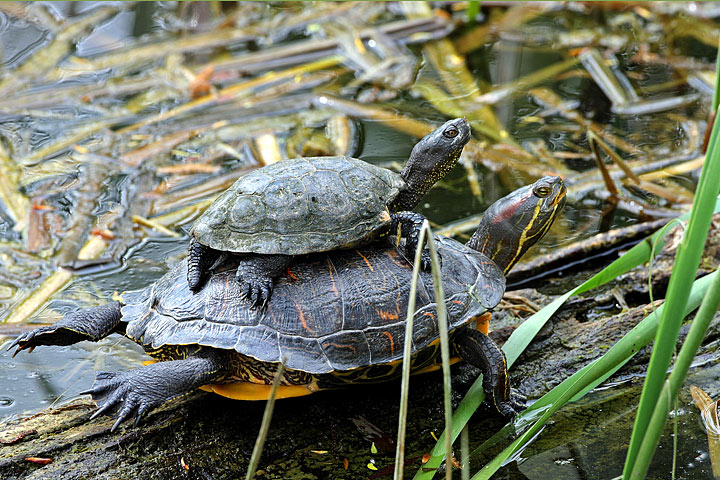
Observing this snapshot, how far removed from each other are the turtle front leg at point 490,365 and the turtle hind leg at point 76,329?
1356 millimetres

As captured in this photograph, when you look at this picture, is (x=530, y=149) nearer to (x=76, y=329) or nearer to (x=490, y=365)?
(x=490, y=365)

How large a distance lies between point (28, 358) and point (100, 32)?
4218 millimetres

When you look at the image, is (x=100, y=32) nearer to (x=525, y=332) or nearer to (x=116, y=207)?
(x=116, y=207)

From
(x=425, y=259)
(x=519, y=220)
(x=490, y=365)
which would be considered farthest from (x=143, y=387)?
(x=519, y=220)

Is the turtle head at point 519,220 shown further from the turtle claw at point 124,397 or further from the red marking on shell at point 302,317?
the turtle claw at point 124,397

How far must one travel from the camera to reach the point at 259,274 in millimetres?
2432

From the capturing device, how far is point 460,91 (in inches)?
219

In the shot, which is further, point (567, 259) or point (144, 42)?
point (144, 42)

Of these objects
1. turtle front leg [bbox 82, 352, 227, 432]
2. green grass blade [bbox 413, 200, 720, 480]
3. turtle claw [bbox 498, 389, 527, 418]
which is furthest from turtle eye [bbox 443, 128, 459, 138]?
turtle front leg [bbox 82, 352, 227, 432]

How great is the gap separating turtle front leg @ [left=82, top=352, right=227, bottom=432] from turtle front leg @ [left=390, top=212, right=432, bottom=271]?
2.79 feet

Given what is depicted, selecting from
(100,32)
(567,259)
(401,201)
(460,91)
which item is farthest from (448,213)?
(100,32)

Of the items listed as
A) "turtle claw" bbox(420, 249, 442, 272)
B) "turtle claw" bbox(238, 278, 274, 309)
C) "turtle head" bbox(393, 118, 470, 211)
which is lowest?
"turtle claw" bbox(420, 249, 442, 272)

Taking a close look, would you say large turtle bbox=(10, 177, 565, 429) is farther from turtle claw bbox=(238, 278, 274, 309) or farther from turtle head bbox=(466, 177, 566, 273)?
turtle head bbox=(466, 177, 566, 273)

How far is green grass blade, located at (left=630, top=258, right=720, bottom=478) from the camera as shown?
138 centimetres
